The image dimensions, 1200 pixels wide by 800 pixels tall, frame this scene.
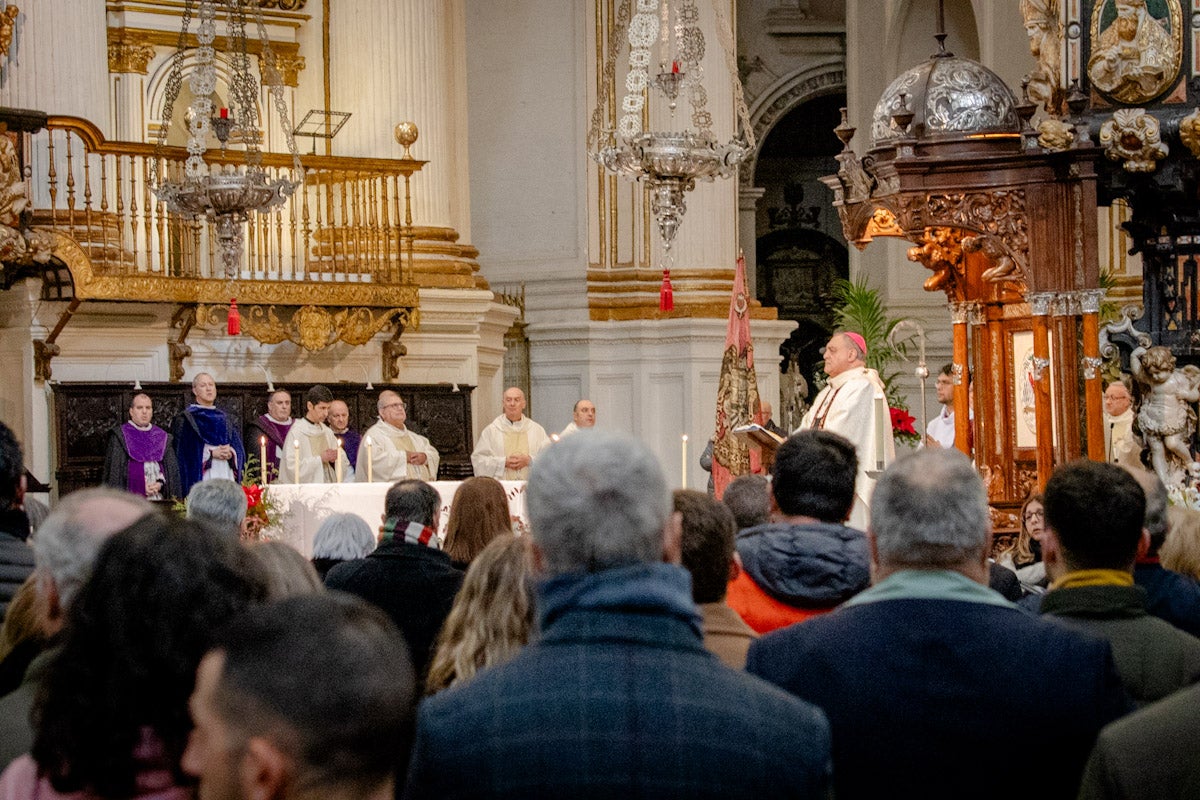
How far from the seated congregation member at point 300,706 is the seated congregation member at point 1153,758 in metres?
1.08

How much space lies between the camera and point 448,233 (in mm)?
15297

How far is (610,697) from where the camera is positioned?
87.5 inches

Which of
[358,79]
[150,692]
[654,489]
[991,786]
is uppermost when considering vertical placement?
[358,79]

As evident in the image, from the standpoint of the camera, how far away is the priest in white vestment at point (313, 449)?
12.0 meters

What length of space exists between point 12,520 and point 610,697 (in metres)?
2.39

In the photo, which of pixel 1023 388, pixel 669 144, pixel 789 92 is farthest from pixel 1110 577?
pixel 789 92

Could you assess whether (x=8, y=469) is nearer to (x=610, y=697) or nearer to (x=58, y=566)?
(x=58, y=566)

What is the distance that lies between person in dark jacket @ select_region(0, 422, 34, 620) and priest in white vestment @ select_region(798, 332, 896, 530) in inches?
216

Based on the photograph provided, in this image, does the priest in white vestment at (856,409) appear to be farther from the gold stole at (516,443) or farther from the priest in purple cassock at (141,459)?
the priest in purple cassock at (141,459)

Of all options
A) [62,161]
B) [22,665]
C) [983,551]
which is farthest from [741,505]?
[62,161]

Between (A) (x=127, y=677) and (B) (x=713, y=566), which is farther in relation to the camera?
(B) (x=713, y=566)

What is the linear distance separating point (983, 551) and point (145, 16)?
14170 mm

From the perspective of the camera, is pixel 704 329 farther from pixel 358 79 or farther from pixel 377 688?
pixel 377 688

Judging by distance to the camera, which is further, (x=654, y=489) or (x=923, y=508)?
(x=923, y=508)
